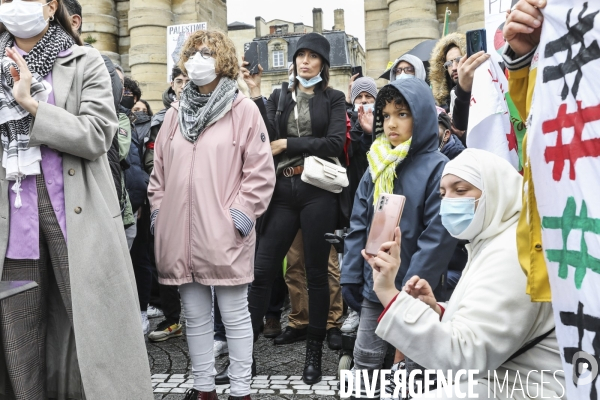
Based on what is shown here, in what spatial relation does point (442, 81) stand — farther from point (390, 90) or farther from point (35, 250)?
point (35, 250)

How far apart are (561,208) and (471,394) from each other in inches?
29.2

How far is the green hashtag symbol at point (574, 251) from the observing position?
1692 millimetres

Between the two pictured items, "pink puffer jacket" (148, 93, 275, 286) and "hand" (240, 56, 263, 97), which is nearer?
"pink puffer jacket" (148, 93, 275, 286)

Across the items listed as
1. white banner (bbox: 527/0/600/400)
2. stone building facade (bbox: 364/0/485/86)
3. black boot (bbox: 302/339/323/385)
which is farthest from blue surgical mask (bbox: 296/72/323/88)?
stone building facade (bbox: 364/0/485/86)

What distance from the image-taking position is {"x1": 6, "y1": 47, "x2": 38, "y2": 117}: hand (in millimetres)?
2750

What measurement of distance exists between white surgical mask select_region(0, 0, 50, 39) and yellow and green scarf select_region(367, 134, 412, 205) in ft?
5.78

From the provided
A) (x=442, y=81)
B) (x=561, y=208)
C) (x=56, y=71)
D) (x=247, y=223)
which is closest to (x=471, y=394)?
(x=561, y=208)

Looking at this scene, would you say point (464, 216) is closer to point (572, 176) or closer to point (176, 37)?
point (572, 176)

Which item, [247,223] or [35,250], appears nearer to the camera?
[35,250]

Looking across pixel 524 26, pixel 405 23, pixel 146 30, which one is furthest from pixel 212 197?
pixel 146 30

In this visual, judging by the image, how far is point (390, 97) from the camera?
3430 millimetres

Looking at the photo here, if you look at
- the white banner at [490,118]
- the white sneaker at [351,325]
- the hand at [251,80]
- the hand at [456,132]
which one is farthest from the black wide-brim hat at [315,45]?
the white sneaker at [351,325]

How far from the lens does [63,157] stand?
2.93 metres

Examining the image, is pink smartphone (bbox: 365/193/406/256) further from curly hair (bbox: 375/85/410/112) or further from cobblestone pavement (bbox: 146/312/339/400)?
cobblestone pavement (bbox: 146/312/339/400)
